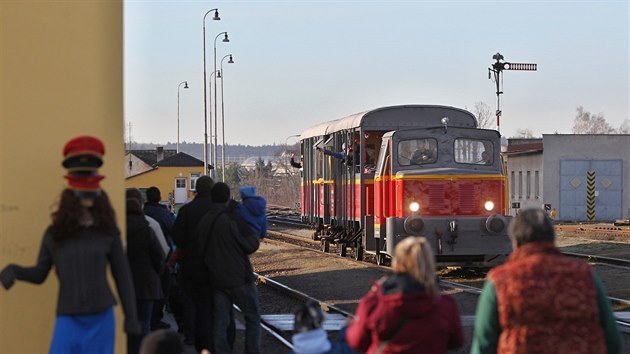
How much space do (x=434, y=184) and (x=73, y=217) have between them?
45.8ft

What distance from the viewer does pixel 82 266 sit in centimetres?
688

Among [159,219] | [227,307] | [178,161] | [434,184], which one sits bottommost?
[227,307]

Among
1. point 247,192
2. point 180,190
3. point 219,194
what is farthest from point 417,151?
point 180,190

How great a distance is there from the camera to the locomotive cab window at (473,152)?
20781mm

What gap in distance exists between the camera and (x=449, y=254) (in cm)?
2002

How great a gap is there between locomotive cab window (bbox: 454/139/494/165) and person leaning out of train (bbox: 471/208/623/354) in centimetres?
1496

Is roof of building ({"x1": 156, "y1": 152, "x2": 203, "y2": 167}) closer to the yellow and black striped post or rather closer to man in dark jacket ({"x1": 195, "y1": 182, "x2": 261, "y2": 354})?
the yellow and black striped post

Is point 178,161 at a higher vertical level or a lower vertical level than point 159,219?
higher

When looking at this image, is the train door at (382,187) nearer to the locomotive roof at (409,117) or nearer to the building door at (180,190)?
the locomotive roof at (409,117)

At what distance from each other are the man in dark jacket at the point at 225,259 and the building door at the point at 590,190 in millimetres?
45057

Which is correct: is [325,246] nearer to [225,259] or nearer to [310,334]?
[225,259]

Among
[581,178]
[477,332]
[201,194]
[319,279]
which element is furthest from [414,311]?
[581,178]

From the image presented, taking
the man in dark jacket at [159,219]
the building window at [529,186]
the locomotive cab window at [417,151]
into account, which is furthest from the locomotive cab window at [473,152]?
the building window at [529,186]

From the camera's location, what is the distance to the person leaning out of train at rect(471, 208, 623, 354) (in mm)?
5641
